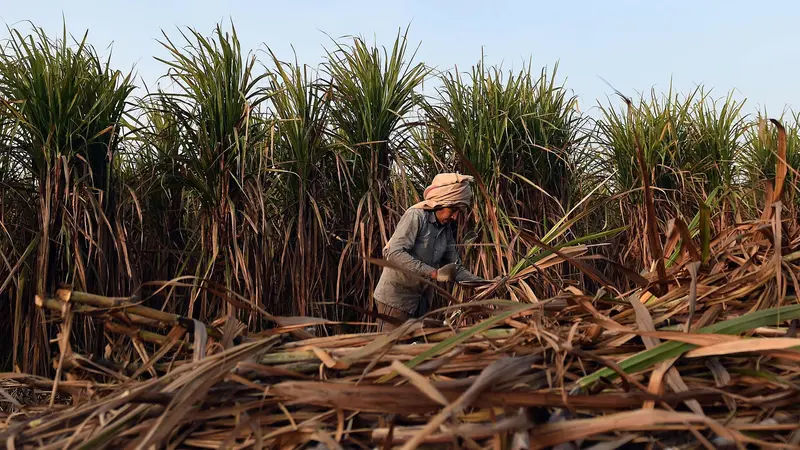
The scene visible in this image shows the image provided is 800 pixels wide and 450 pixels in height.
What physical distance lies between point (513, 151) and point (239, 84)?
1.73 meters

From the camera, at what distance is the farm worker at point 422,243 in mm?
3791

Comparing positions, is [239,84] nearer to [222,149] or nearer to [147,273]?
[222,149]

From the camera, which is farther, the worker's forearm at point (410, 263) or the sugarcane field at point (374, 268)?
the worker's forearm at point (410, 263)

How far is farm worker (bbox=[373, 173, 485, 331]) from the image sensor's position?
379 cm

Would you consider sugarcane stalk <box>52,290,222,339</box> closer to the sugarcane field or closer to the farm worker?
the sugarcane field

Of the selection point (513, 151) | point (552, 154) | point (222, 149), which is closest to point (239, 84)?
point (222, 149)

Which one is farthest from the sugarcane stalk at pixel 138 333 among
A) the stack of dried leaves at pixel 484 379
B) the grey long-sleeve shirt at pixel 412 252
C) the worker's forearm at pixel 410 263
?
the grey long-sleeve shirt at pixel 412 252

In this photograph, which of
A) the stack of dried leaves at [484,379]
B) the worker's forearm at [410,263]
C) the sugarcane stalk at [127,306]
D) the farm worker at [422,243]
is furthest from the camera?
the farm worker at [422,243]

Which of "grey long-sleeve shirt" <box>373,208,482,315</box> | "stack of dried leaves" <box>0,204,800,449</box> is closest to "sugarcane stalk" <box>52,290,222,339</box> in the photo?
"stack of dried leaves" <box>0,204,800,449</box>

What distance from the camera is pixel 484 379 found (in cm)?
55

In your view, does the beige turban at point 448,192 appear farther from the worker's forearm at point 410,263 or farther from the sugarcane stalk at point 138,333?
the sugarcane stalk at point 138,333

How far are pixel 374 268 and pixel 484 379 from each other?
3997 millimetres

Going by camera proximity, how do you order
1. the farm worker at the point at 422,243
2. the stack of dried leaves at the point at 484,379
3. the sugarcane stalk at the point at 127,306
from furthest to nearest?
1. the farm worker at the point at 422,243
2. the sugarcane stalk at the point at 127,306
3. the stack of dried leaves at the point at 484,379

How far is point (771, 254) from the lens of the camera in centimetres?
78
